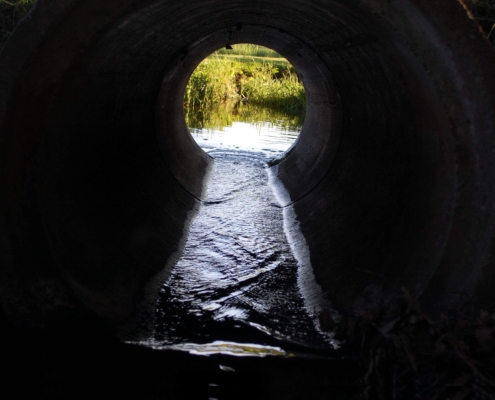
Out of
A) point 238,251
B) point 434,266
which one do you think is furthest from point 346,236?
point 434,266

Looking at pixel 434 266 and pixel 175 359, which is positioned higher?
pixel 434 266

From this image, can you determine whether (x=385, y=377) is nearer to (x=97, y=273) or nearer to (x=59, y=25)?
(x=97, y=273)

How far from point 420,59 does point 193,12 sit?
2241mm

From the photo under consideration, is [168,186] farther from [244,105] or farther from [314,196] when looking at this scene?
[244,105]

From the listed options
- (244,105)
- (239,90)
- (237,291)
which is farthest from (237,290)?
(239,90)

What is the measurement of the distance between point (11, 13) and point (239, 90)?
50.0 ft

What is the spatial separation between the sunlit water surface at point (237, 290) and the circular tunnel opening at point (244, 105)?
3789 mm

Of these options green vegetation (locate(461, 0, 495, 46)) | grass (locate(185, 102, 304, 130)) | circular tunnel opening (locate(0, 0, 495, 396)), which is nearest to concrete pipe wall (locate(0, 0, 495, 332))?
circular tunnel opening (locate(0, 0, 495, 396))

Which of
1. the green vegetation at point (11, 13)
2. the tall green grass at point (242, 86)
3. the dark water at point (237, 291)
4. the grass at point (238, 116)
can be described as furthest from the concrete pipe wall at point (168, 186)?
the tall green grass at point (242, 86)

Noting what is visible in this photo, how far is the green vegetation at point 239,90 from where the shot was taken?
52.2 feet

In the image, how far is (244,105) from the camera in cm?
1911

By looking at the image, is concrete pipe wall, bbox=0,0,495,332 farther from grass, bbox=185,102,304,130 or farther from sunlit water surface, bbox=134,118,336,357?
grass, bbox=185,102,304,130

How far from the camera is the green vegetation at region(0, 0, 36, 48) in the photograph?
4.20 m

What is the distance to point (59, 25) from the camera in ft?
9.27
